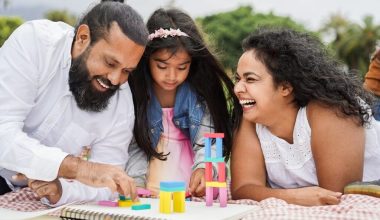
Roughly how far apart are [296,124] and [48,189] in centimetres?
143

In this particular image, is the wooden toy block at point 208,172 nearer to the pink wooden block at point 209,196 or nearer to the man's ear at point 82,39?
the pink wooden block at point 209,196

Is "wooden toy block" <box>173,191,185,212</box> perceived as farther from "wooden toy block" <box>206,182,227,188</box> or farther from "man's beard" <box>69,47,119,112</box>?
"man's beard" <box>69,47,119,112</box>

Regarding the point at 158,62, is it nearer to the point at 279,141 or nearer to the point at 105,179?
the point at 279,141

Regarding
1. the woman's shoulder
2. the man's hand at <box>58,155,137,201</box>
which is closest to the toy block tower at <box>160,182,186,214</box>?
the man's hand at <box>58,155,137,201</box>

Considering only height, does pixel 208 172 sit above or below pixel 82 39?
below

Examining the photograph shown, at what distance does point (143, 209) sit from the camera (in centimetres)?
264

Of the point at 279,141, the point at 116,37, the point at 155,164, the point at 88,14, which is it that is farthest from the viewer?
the point at 155,164

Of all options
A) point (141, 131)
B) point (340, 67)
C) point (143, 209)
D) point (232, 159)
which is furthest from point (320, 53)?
point (143, 209)

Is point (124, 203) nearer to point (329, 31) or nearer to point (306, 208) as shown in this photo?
point (306, 208)

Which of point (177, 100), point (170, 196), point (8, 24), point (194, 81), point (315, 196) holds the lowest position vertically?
point (315, 196)

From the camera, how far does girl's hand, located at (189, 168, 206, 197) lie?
3395mm

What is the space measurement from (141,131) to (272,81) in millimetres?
821

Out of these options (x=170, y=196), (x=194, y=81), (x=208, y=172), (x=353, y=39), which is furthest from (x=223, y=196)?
(x=353, y=39)

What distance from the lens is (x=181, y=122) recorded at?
3.83 meters
